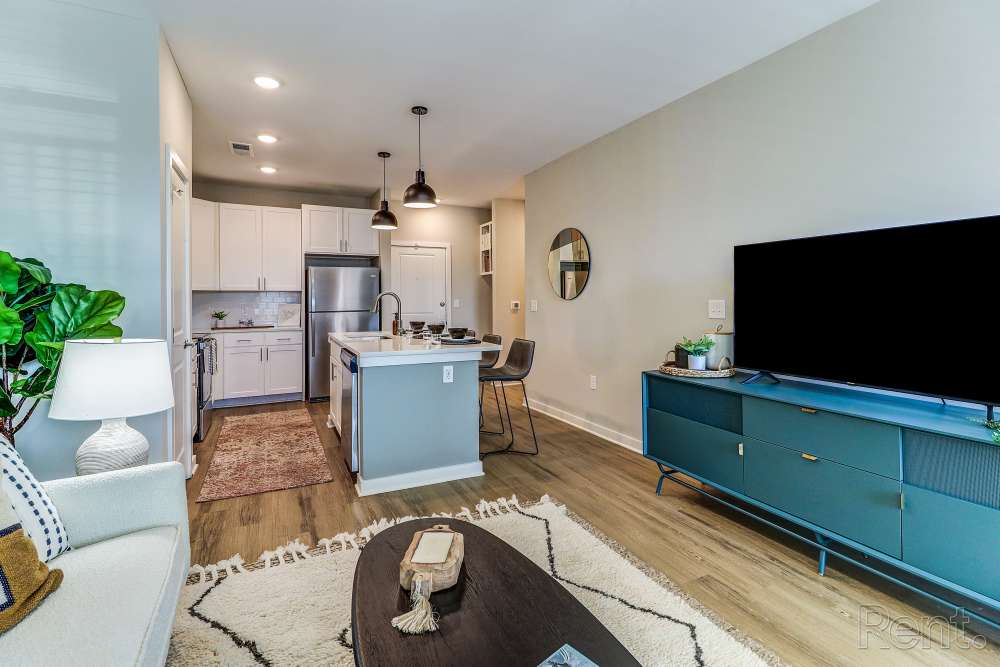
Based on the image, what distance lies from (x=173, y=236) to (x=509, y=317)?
423 cm

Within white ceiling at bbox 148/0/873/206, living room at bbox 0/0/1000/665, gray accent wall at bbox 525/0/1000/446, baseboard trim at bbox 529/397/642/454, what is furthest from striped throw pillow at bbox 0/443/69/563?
baseboard trim at bbox 529/397/642/454

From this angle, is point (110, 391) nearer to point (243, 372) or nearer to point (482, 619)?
point (482, 619)

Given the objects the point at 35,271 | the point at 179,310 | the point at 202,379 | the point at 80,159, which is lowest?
the point at 202,379

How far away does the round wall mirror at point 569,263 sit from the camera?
4.42 metres

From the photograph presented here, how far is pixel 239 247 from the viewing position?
5656 mm

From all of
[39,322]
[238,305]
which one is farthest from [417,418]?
[238,305]

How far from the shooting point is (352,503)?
2803 millimetres

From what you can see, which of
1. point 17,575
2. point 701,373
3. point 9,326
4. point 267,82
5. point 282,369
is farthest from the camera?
point 282,369

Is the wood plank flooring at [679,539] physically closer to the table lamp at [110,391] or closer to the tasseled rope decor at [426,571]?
the table lamp at [110,391]

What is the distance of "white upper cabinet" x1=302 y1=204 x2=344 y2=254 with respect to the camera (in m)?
5.93

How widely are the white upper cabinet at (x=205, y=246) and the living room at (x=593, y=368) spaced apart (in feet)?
4.70

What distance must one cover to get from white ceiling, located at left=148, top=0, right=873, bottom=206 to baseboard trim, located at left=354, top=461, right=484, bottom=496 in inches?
101

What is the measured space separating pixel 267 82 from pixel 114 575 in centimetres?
307

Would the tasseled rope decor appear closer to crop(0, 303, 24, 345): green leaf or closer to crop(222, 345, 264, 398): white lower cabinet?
crop(0, 303, 24, 345): green leaf
